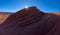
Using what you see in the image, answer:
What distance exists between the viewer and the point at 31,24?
1001 centimetres

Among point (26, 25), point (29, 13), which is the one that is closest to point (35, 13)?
point (29, 13)

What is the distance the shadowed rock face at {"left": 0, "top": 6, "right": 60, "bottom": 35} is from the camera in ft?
30.7

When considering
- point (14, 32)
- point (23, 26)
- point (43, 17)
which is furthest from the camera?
point (43, 17)

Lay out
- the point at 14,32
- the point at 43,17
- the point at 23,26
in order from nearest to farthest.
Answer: the point at 14,32 → the point at 23,26 → the point at 43,17

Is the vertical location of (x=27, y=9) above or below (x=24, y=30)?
above

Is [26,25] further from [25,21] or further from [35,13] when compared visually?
[35,13]

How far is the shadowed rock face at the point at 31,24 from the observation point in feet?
30.7

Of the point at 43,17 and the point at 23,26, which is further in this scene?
the point at 43,17

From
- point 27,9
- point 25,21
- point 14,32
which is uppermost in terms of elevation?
point 27,9

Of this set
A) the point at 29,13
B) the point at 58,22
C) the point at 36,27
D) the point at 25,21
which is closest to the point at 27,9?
the point at 29,13

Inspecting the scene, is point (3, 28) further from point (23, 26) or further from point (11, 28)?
point (23, 26)

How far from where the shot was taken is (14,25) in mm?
9867

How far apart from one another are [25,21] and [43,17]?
50.7 inches

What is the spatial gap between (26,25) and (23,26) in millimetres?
221
